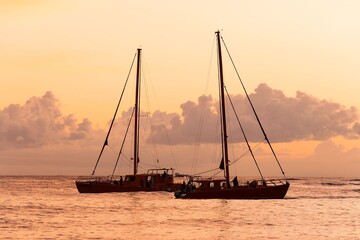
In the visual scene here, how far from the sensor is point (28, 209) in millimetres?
71250

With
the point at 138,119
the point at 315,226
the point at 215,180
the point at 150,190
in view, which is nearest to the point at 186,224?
the point at 315,226

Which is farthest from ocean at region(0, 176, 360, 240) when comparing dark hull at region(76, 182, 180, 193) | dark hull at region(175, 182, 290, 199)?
dark hull at region(76, 182, 180, 193)

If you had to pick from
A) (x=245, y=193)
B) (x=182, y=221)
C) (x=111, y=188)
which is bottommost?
(x=182, y=221)

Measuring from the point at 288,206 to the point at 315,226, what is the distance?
2069cm

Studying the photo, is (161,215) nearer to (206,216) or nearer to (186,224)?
(206,216)

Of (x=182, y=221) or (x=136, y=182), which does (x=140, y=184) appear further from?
(x=182, y=221)

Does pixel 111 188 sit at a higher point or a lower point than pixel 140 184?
lower

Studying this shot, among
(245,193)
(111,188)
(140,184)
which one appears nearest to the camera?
(245,193)

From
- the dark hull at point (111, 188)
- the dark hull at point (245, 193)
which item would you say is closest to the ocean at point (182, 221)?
the dark hull at point (245, 193)

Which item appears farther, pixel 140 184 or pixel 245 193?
pixel 140 184

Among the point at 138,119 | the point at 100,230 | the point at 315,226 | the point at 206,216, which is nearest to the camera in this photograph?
the point at 100,230

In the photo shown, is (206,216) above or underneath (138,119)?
underneath

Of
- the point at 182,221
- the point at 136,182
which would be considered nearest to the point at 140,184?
the point at 136,182

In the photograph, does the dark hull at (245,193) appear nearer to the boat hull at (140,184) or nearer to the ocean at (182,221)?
the ocean at (182,221)
